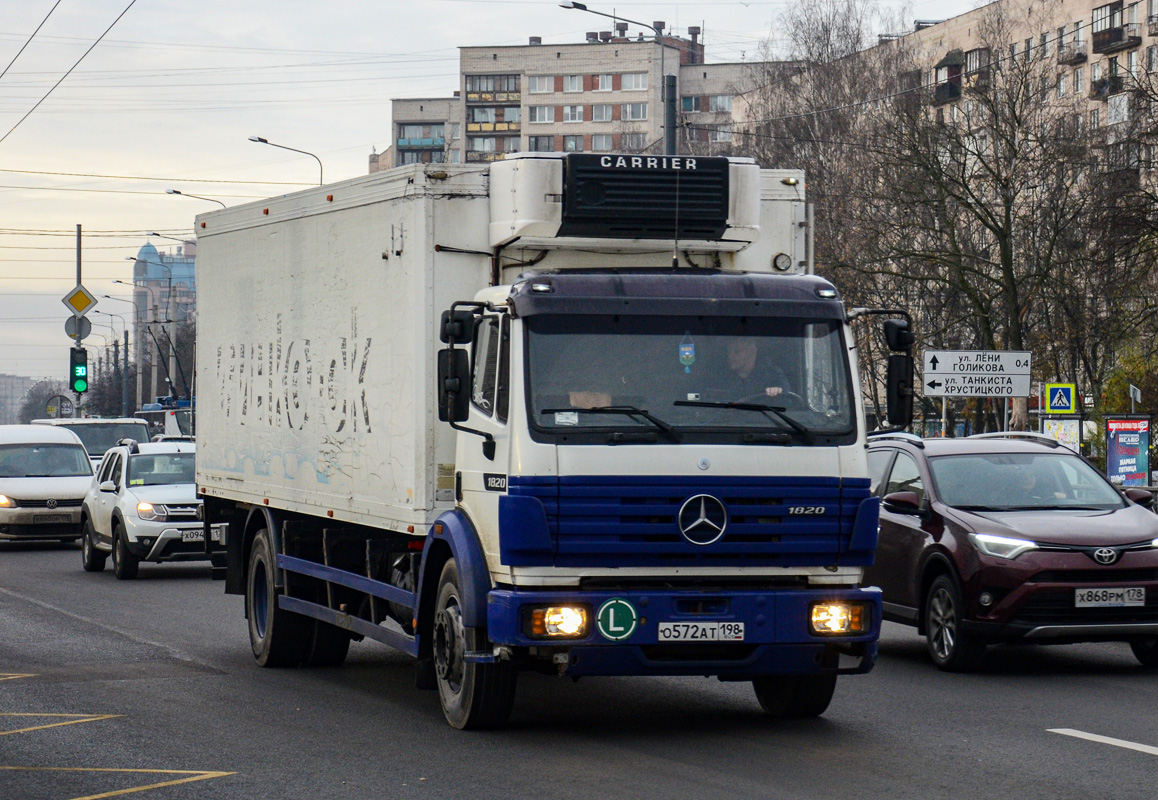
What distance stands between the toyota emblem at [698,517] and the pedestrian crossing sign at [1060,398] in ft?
73.2

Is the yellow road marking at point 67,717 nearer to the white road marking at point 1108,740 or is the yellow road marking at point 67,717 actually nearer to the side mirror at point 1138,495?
the white road marking at point 1108,740

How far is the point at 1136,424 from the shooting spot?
25391mm

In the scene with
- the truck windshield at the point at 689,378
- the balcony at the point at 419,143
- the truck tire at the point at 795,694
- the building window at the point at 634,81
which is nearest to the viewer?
the truck windshield at the point at 689,378

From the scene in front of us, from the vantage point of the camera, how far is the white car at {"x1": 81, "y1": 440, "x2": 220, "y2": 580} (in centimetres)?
2155

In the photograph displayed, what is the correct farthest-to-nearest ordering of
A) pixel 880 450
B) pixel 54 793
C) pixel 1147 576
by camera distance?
pixel 880 450
pixel 1147 576
pixel 54 793

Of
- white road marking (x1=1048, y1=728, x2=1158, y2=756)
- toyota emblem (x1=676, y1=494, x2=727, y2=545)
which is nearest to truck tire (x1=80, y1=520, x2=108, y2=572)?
toyota emblem (x1=676, y1=494, x2=727, y2=545)

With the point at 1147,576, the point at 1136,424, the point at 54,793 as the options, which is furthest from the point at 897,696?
the point at 1136,424

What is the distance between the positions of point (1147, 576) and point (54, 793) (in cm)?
744

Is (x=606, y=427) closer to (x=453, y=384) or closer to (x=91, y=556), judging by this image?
(x=453, y=384)

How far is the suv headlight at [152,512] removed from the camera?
21.7 metres

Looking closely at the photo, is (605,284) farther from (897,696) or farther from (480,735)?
(897,696)

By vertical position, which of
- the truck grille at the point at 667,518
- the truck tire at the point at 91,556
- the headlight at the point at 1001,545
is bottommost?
the truck tire at the point at 91,556

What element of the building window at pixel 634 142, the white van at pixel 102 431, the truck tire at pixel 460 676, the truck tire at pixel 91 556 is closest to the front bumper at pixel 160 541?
the truck tire at pixel 91 556

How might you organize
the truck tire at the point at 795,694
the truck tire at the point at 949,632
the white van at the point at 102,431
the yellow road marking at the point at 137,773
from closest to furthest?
the yellow road marking at the point at 137,773, the truck tire at the point at 795,694, the truck tire at the point at 949,632, the white van at the point at 102,431
